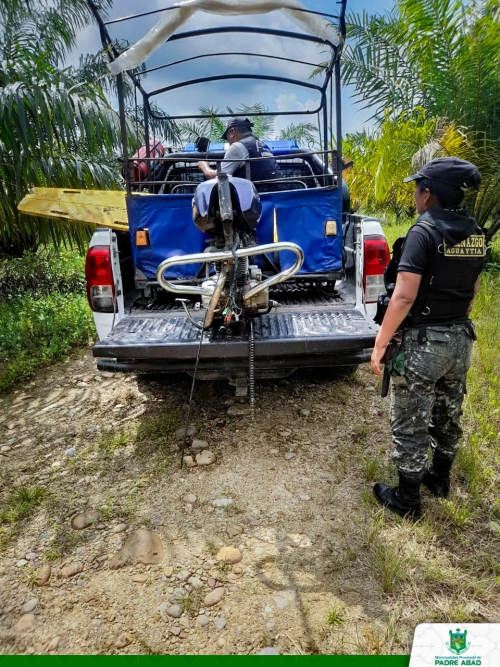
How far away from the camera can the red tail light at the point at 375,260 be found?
10.5 ft

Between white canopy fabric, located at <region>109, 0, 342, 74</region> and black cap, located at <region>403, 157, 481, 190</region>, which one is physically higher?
white canopy fabric, located at <region>109, 0, 342, 74</region>

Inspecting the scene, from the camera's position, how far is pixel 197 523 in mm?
2486

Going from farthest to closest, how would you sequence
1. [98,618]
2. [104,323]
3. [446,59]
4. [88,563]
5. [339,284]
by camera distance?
1. [446,59]
2. [339,284]
3. [104,323]
4. [88,563]
5. [98,618]

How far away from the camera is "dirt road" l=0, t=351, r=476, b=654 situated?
1890 millimetres

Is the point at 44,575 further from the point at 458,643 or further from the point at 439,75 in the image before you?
the point at 439,75

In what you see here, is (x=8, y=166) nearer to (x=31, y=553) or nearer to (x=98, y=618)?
(x=31, y=553)

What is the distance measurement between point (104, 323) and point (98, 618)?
1910mm

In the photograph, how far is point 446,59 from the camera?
5719 millimetres

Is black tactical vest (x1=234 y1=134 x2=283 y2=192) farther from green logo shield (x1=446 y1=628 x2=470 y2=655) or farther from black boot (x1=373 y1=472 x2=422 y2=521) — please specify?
green logo shield (x1=446 y1=628 x2=470 y2=655)

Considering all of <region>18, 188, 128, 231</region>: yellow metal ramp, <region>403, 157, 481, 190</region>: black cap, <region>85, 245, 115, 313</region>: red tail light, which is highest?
<region>403, 157, 481, 190</region>: black cap

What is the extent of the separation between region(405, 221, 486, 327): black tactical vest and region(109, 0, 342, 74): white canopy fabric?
164cm

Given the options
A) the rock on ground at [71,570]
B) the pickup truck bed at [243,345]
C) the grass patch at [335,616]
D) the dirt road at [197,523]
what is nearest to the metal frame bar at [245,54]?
the pickup truck bed at [243,345]

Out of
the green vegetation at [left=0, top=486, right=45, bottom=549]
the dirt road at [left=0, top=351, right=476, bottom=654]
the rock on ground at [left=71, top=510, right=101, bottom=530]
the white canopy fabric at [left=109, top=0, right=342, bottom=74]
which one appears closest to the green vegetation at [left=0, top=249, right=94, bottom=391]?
the dirt road at [left=0, top=351, right=476, bottom=654]

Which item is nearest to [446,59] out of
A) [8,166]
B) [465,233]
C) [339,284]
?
[339,284]
